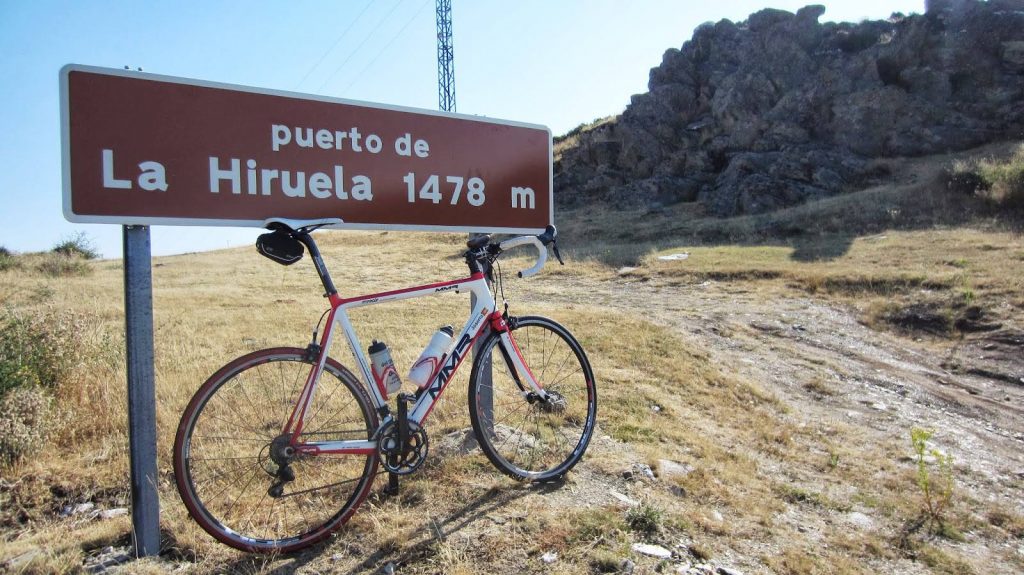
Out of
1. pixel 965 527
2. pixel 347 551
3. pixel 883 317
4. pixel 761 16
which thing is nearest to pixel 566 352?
pixel 347 551

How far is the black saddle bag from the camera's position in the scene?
2871 mm

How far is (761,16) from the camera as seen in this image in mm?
34375

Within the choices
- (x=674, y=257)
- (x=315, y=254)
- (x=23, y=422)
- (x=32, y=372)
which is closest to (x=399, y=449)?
(x=315, y=254)

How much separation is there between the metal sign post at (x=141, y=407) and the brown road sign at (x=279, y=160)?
313 millimetres

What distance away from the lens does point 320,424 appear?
318 centimetres

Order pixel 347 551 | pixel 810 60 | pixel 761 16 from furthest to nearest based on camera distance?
pixel 761 16
pixel 810 60
pixel 347 551

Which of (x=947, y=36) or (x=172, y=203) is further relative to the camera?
(x=947, y=36)

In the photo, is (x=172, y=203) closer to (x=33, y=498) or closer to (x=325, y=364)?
(x=325, y=364)

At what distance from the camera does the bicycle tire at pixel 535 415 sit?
3352 millimetres

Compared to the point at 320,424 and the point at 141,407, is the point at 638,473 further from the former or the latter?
the point at 141,407

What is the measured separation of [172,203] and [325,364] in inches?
40.4

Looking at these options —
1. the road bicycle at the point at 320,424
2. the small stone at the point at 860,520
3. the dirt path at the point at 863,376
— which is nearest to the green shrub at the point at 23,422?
the road bicycle at the point at 320,424

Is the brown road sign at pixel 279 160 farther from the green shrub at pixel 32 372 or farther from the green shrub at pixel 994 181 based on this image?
the green shrub at pixel 994 181

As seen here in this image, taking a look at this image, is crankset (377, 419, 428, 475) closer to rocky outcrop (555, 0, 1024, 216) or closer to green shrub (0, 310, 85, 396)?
green shrub (0, 310, 85, 396)
